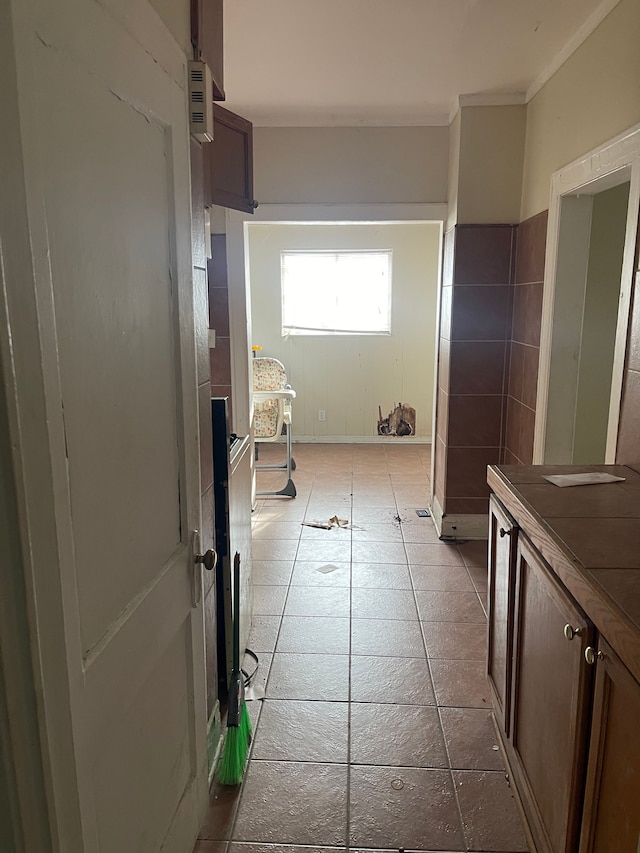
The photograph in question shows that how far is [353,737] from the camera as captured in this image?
6.52ft

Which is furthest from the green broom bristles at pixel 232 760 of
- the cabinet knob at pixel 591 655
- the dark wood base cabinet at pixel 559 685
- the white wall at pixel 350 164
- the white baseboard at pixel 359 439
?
the white baseboard at pixel 359 439

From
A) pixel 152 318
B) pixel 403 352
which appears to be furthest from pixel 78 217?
pixel 403 352

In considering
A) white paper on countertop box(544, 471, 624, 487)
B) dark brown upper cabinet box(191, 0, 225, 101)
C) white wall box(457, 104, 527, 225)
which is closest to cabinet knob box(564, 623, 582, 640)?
white paper on countertop box(544, 471, 624, 487)

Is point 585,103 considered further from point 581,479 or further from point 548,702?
point 548,702

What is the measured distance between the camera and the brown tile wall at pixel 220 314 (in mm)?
3766

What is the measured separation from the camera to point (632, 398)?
1.88 metres

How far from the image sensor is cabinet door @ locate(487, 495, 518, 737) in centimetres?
171

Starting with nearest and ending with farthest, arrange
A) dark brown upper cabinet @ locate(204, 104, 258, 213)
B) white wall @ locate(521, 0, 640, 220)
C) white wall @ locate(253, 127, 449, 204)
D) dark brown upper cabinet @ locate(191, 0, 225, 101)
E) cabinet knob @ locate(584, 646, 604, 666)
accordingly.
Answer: cabinet knob @ locate(584, 646, 604, 666) → dark brown upper cabinet @ locate(191, 0, 225, 101) → white wall @ locate(521, 0, 640, 220) → dark brown upper cabinet @ locate(204, 104, 258, 213) → white wall @ locate(253, 127, 449, 204)

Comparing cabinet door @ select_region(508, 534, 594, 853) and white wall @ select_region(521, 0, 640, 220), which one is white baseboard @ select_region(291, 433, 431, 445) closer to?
white wall @ select_region(521, 0, 640, 220)

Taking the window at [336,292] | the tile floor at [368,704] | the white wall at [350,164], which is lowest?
the tile floor at [368,704]

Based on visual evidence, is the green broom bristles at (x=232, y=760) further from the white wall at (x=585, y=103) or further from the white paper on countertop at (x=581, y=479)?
the white wall at (x=585, y=103)

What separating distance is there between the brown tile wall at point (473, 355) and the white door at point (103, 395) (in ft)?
7.86

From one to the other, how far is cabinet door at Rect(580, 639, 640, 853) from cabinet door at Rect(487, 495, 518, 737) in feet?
2.02

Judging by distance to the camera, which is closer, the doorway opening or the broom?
the broom
